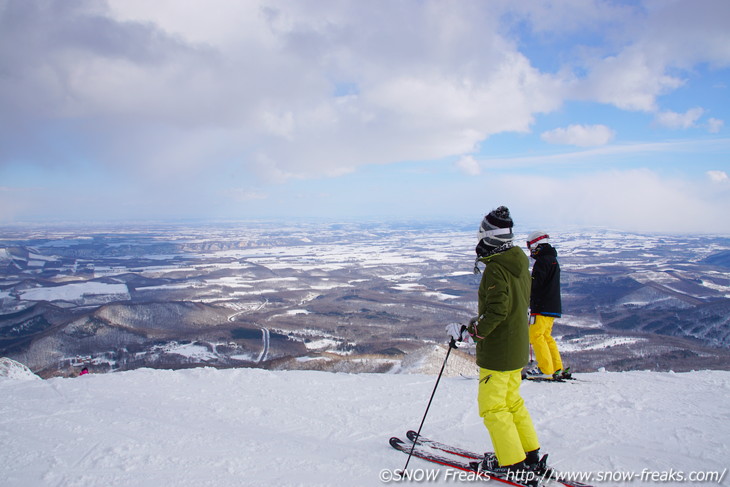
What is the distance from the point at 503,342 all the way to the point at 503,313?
14.1 inches

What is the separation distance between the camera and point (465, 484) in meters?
3.76

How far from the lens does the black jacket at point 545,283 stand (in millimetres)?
6750

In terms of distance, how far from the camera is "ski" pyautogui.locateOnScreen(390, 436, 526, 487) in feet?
12.6

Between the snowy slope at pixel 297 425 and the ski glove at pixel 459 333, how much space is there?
1.55 meters

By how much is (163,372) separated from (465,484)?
6.71 metres

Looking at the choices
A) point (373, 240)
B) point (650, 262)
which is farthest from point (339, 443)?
point (373, 240)

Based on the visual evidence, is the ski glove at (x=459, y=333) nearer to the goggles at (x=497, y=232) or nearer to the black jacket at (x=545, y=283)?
the goggles at (x=497, y=232)

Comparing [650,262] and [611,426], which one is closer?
[611,426]

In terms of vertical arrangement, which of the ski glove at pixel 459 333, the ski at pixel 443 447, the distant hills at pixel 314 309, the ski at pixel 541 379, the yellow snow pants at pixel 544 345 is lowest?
the distant hills at pixel 314 309

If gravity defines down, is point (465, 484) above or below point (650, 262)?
above

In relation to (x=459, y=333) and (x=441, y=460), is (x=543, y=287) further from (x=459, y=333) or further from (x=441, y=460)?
(x=441, y=460)

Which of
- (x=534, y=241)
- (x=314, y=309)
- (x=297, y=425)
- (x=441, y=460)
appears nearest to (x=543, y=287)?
(x=534, y=241)

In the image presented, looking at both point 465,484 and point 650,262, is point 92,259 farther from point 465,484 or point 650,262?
point 650,262

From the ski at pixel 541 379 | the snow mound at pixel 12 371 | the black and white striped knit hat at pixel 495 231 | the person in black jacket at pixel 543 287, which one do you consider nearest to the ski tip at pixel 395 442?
the black and white striped knit hat at pixel 495 231
